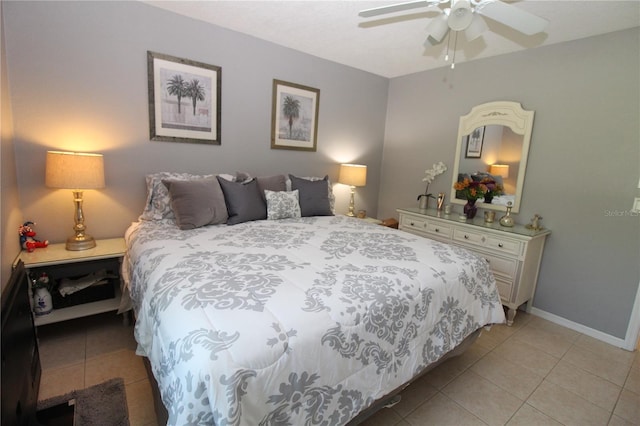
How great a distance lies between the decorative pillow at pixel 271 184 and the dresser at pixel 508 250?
1.70 metres

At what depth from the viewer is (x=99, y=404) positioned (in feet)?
5.29

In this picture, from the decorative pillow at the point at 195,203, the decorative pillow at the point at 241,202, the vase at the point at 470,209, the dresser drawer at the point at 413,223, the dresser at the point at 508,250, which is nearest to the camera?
the decorative pillow at the point at 195,203

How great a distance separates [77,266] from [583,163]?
3961 mm

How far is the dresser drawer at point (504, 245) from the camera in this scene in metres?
2.64

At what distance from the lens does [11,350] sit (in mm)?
1189

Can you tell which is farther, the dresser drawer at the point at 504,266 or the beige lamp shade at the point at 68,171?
the dresser drawer at the point at 504,266

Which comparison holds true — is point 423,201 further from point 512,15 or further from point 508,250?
point 512,15

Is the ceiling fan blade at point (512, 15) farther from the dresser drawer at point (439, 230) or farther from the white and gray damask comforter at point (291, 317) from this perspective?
the dresser drawer at point (439, 230)

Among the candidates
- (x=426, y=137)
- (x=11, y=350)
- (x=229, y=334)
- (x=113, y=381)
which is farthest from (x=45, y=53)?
(x=426, y=137)

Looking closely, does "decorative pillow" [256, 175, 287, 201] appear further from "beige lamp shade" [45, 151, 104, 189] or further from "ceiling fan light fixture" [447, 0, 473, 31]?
"ceiling fan light fixture" [447, 0, 473, 31]

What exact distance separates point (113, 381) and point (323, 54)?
3313 mm

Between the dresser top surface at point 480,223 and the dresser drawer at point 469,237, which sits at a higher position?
the dresser top surface at point 480,223

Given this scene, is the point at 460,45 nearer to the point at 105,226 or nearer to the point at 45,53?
the point at 45,53

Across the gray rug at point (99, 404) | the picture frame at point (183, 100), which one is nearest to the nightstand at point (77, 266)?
the gray rug at point (99, 404)
